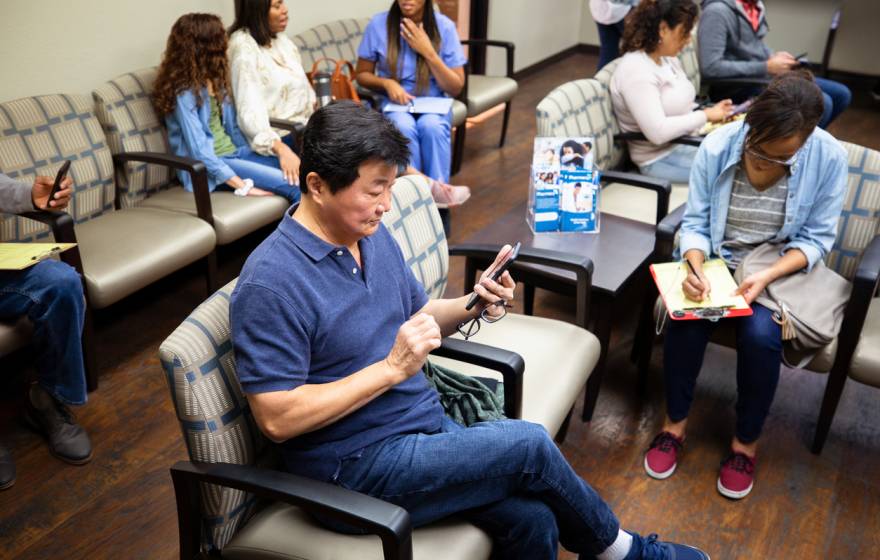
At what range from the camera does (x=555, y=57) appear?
7449 mm

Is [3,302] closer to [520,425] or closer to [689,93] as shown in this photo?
[520,425]

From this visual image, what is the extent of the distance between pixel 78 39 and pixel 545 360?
2.40 metres

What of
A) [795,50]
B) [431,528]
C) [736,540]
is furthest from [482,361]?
[795,50]

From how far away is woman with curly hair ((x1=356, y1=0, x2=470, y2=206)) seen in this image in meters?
3.76

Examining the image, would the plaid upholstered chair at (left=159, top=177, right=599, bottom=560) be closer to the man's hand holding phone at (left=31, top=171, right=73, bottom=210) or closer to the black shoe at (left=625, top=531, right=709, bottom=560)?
the black shoe at (left=625, top=531, right=709, bottom=560)

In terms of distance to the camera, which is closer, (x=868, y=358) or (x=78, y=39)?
(x=868, y=358)

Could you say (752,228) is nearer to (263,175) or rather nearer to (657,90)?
(657,90)

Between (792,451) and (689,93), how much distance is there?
5.42 feet

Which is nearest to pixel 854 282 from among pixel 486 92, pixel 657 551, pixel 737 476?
pixel 737 476

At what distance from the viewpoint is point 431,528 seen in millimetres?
1526

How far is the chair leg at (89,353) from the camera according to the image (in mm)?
2553

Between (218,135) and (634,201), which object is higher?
(218,135)

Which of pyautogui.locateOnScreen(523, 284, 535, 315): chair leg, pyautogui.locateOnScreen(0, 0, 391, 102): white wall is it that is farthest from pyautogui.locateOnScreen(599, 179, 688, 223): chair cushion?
pyautogui.locateOnScreen(0, 0, 391, 102): white wall

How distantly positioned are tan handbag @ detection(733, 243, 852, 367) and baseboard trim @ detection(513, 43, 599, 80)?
4716mm
